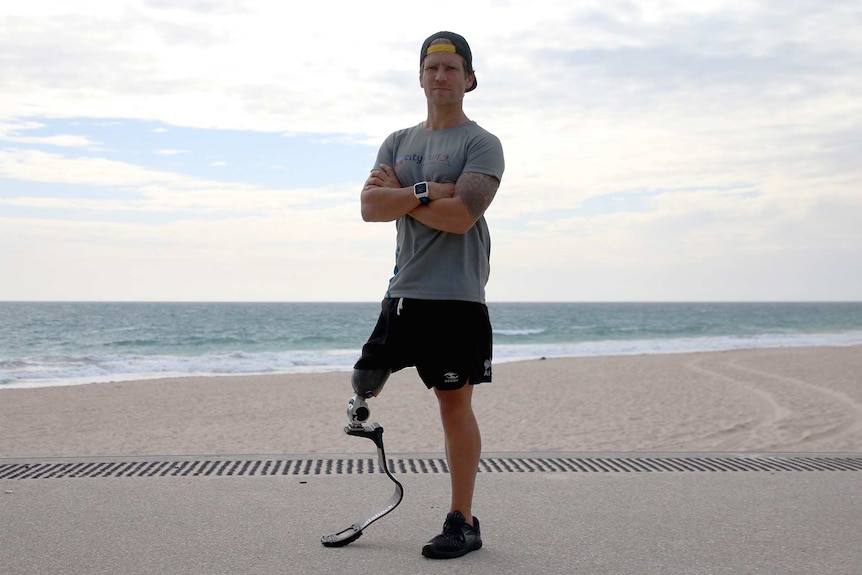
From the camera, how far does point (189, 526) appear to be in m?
3.02

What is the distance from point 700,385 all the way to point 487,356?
866 cm

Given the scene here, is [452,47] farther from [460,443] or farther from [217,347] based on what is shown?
[217,347]

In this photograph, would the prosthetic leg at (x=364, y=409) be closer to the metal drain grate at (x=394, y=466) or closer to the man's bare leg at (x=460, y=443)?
the man's bare leg at (x=460, y=443)

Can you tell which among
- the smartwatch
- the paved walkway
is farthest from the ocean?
the smartwatch

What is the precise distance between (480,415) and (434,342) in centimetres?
537

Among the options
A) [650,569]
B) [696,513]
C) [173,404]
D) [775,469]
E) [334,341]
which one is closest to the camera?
[650,569]

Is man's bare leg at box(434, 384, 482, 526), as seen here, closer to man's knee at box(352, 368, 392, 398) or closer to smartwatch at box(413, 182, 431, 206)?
man's knee at box(352, 368, 392, 398)

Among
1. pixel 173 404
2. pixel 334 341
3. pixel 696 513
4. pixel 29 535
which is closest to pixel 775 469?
pixel 696 513

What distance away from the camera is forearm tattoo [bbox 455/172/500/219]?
9.05 feet

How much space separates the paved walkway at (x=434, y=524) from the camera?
2615mm

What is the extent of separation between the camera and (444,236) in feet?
9.52

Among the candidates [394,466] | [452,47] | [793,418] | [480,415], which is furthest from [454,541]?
[793,418]

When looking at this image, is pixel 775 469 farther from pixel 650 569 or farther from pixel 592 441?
pixel 592 441

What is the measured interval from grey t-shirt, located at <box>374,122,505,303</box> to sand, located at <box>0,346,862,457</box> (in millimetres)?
2351
